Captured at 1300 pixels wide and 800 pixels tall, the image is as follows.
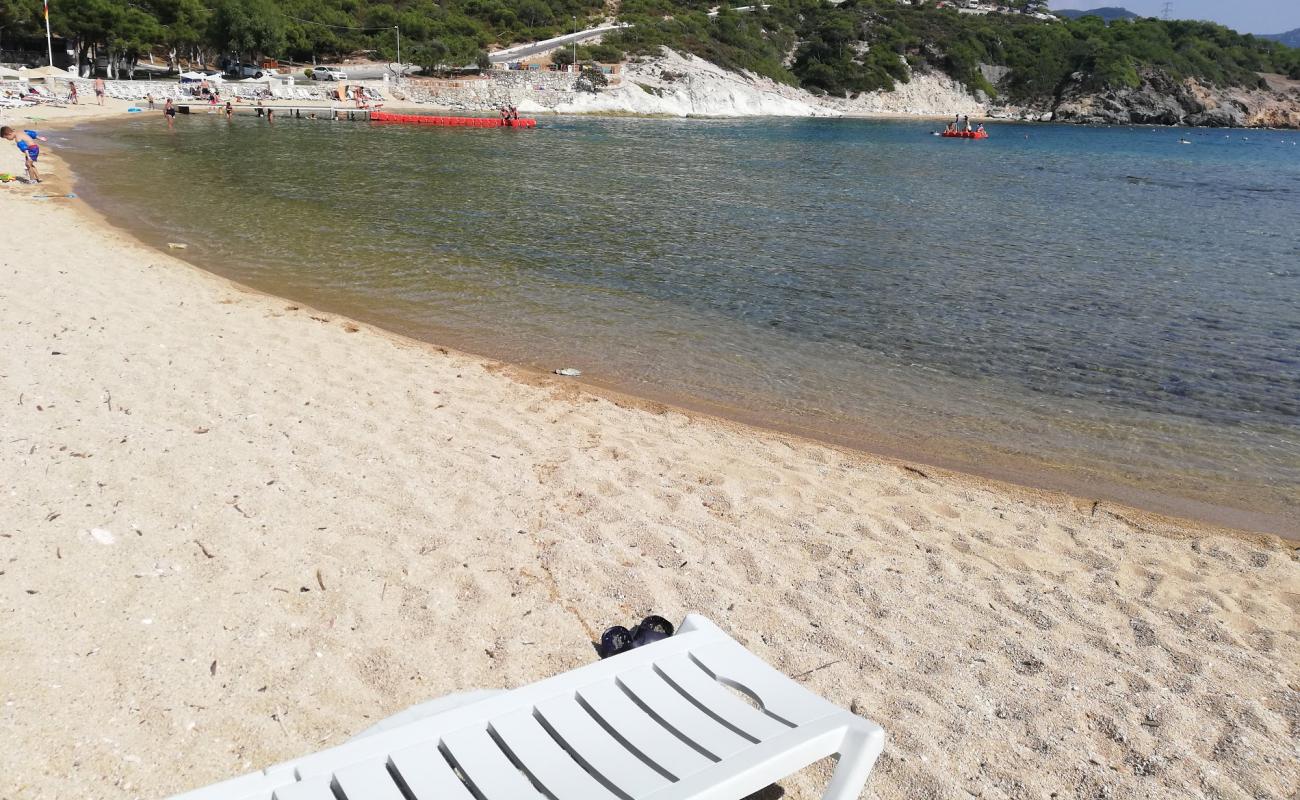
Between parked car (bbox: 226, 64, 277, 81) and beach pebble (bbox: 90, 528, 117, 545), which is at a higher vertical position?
parked car (bbox: 226, 64, 277, 81)

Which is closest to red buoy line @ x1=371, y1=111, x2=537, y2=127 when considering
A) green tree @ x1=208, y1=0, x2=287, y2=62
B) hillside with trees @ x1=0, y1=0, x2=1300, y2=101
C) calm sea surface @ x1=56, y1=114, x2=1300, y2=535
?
calm sea surface @ x1=56, y1=114, x2=1300, y2=535

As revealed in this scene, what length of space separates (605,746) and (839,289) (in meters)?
13.9

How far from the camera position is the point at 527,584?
16.8 feet

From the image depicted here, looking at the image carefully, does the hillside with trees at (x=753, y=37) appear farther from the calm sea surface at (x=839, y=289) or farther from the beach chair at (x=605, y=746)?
→ the beach chair at (x=605, y=746)

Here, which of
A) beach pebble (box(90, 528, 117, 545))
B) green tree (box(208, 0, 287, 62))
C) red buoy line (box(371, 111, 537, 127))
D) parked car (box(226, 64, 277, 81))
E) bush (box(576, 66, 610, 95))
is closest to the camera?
beach pebble (box(90, 528, 117, 545))

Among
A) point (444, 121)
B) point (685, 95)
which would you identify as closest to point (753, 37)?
point (685, 95)

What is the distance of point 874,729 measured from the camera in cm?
319

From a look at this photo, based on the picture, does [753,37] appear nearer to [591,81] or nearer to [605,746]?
[591,81]

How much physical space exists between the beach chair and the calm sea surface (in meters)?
5.95

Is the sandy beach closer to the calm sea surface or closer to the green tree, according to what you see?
the calm sea surface

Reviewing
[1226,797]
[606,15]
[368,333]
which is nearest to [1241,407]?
[1226,797]

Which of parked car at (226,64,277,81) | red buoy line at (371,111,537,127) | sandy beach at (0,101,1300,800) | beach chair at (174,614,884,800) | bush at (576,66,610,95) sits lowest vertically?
sandy beach at (0,101,1300,800)

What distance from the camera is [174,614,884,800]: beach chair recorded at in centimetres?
281

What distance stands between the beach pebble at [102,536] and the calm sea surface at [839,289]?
6.09 metres
